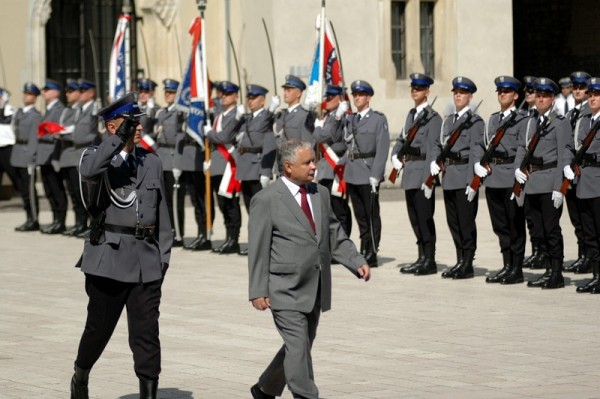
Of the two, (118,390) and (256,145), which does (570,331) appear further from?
(256,145)

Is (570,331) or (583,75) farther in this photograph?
(583,75)

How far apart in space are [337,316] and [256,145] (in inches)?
191

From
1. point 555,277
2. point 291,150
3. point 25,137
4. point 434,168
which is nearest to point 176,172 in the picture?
point 25,137

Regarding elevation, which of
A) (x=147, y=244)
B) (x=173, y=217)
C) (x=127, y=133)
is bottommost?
(x=173, y=217)

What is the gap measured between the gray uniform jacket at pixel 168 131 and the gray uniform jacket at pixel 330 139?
2.37 meters

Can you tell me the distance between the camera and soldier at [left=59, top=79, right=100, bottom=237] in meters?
18.9

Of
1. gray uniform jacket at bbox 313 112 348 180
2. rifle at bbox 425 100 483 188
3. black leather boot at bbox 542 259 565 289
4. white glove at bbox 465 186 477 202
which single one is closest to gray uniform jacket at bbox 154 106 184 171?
gray uniform jacket at bbox 313 112 348 180

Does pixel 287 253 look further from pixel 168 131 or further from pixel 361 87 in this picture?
pixel 168 131

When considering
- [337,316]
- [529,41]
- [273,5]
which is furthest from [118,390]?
[529,41]

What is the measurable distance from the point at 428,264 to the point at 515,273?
1.17 m

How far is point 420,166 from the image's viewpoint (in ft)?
48.3

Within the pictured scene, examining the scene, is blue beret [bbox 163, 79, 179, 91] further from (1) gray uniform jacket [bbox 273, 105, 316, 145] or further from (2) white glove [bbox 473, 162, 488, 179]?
(2) white glove [bbox 473, 162, 488, 179]

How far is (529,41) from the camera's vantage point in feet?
106

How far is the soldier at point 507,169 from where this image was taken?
13.8 meters
